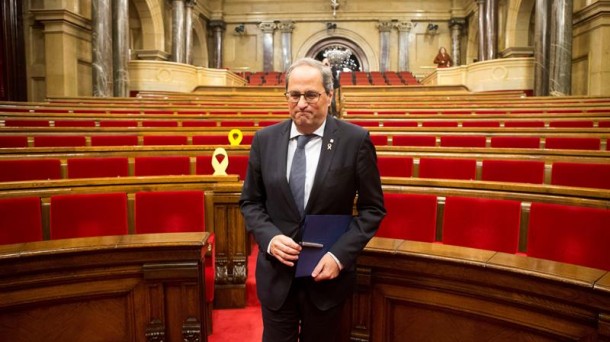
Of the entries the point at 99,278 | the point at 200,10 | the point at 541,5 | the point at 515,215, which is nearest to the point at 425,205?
the point at 515,215

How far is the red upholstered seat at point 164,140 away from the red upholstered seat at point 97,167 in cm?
112

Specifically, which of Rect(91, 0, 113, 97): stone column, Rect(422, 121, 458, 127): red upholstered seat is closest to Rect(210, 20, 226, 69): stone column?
Rect(91, 0, 113, 97): stone column

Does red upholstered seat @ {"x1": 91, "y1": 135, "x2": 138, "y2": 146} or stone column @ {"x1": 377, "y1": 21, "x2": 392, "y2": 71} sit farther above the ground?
stone column @ {"x1": 377, "y1": 21, "x2": 392, "y2": 71}

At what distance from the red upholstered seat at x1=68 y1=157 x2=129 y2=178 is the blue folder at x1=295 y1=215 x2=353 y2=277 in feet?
7.69

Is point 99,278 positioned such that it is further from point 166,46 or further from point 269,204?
point 166,46

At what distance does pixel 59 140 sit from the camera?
4.05 metres

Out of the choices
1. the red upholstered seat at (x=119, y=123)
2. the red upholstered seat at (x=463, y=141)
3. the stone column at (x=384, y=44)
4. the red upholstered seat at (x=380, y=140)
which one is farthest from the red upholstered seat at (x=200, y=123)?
the stone column at (x=384, y=44)

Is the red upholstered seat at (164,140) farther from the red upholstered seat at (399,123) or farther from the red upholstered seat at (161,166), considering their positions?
the red upholstered seat at (399,123)

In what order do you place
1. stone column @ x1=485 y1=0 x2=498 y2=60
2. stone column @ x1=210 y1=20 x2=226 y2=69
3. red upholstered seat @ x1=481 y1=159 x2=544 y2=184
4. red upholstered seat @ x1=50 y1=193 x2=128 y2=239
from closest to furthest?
red upholstered seat @ x1=50 y1=193 x2=128 y2=239 < red upholstered seat @ x1=481 y1=159 x2=544 y2=184 < stone column @ x1=485 y1=0 x2=498 y2=60 < stone column @ x1=210 y1=20 x2=226 y2=69

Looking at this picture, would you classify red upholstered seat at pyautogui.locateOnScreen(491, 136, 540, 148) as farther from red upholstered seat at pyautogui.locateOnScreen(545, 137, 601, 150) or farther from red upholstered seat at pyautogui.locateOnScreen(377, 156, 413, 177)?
red upholstered seat at pyautogui.locateOnScreen(377, 156, 413, 177)

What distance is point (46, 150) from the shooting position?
3.24 metres

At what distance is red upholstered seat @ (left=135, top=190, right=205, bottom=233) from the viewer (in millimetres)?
2209

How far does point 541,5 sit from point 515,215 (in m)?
8.50

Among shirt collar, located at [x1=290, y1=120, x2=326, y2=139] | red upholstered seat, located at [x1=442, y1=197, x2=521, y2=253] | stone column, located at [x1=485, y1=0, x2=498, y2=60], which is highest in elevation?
stone column, located at [x1=485, y1=0, x2=498, y2=60]
